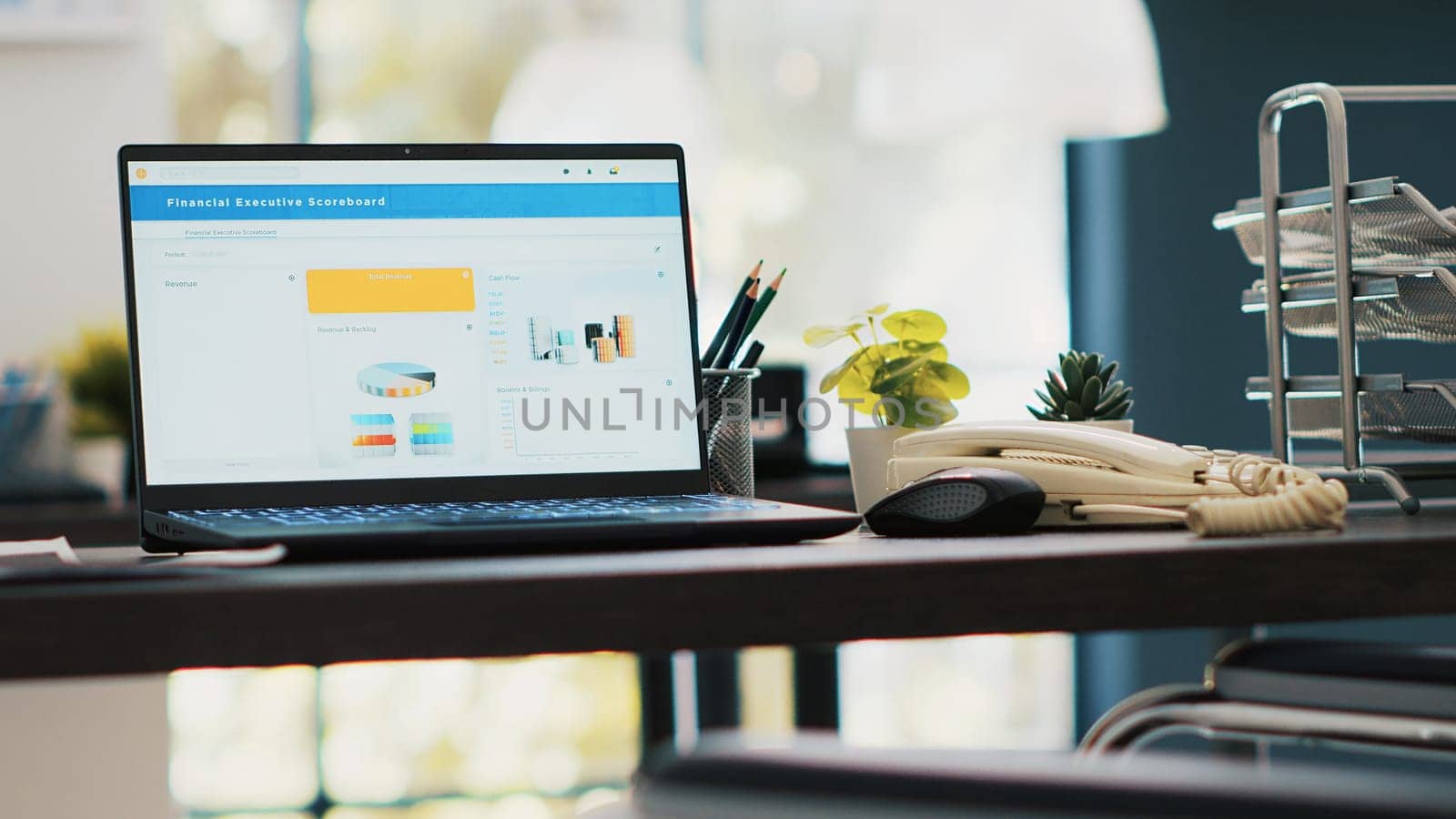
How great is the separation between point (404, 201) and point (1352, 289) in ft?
2.14

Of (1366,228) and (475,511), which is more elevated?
(1366,228)

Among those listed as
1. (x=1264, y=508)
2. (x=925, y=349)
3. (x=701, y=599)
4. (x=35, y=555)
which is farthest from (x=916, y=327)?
(x=35, y=555)

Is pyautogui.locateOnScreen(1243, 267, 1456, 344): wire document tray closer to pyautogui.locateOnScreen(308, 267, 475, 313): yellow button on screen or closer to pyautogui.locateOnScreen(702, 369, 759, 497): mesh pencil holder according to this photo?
pyautogui.locateOnScreen(702, 369, 759, 497): mesh pencil holder

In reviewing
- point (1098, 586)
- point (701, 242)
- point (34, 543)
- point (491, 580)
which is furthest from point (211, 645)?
point (701, 242)

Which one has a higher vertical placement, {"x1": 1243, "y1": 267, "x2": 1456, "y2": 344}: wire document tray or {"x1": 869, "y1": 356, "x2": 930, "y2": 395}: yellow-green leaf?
{"x1": 1243, "y1": 267, "x2": 1456, "y2": 344}: wire document tray

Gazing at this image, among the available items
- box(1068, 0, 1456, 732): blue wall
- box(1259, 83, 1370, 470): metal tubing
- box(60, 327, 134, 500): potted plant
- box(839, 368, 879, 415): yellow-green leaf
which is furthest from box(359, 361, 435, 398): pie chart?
box(1068, 0, 1456, 732): blue wall

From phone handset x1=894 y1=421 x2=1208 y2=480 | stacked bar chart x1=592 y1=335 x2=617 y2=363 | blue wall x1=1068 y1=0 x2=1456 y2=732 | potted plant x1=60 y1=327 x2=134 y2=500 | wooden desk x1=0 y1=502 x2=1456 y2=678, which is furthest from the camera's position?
blue wall x1=1068 y1=0 x2=1456 y2=732

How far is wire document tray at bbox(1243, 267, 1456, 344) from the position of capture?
90cm

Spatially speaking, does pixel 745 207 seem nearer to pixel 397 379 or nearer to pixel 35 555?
pixel 397 379

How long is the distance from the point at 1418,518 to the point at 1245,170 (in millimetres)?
2462

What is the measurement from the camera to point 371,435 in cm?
90

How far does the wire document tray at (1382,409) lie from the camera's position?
0.91 metres

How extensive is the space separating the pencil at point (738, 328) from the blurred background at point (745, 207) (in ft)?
3.59

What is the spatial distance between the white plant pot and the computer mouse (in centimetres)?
19
